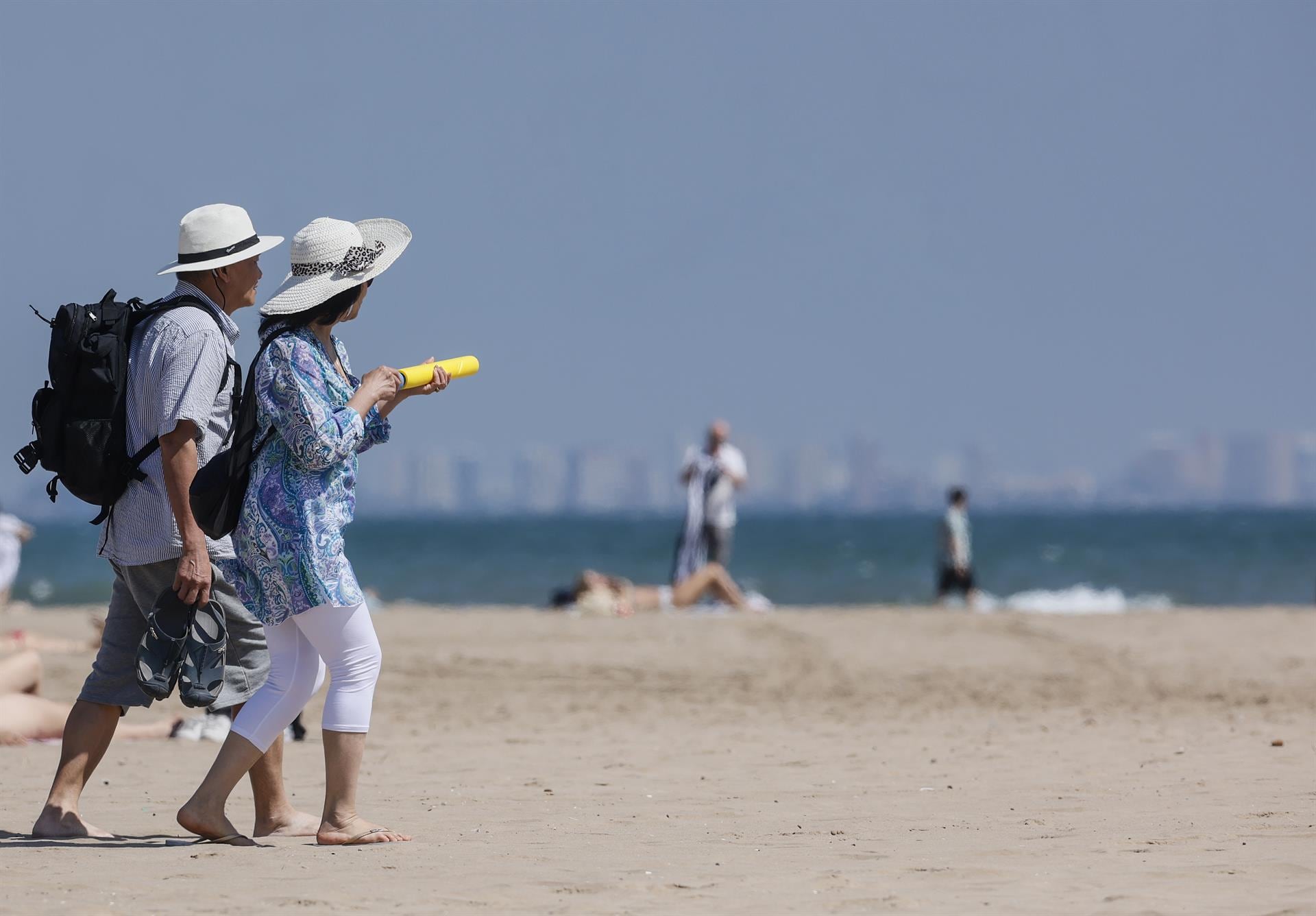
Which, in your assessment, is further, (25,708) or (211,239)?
(25,708)

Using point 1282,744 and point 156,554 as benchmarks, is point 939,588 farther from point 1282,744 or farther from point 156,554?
point 156,554

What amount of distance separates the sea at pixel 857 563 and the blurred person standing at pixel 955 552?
1.03 meters

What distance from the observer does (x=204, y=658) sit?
450 centimetres

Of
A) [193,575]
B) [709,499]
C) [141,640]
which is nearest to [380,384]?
[193,575]

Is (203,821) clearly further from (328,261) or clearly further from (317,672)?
(328,261)

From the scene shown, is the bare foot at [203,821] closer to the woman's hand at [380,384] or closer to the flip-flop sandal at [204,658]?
the flip-flop sandal at [204,658]

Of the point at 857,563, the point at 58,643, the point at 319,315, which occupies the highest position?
the point at 319,315

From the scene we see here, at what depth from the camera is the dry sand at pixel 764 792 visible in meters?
3.98

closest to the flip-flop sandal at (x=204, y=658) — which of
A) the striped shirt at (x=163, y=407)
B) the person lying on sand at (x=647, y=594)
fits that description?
the striped shirt at (x=163, y=407)

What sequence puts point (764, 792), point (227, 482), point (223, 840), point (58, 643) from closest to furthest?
point (227, 482), point (223, 840), point (764, 792), point (58, 643)

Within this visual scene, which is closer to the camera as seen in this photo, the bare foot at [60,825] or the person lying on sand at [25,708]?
the bare foot at [60,825]

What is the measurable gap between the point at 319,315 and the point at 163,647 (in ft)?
3.57

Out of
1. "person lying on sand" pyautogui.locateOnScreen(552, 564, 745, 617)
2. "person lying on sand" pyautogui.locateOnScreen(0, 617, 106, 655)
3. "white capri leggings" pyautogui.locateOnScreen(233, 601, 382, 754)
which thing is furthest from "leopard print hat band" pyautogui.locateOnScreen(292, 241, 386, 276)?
"person lying on sand" pyautogui.locateOnScreen(552, 564, 745, 617)

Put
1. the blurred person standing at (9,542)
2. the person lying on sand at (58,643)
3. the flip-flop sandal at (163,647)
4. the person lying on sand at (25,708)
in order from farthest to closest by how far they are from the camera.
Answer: the blurred person standing at (9,542)
the person lying on sand at (58,643)
the person lying on sand at (25,708)
the flip-flop sandal at (163,647)
